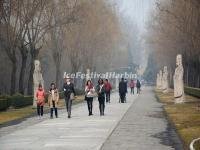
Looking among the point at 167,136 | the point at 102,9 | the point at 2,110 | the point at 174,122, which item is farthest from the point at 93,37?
the point at 167,136

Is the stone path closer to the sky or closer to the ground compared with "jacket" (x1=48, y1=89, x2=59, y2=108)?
closer to the ground

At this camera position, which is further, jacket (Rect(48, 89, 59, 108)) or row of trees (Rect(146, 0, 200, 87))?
row of trees (Rect(146, 0, 200, 87))

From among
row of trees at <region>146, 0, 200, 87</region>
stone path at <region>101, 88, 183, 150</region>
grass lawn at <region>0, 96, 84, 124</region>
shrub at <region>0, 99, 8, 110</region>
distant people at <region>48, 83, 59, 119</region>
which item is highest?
row of trees at <region>146, 0, 200, 87</region>

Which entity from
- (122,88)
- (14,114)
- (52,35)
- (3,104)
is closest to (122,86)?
(122,88)

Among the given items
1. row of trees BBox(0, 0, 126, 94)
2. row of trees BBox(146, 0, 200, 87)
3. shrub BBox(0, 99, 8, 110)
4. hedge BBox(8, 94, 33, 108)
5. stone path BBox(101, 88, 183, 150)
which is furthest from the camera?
row of trees BBox(146, 0, 200, 87)

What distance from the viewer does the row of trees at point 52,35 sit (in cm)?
4244

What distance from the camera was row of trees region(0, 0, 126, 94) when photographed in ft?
139

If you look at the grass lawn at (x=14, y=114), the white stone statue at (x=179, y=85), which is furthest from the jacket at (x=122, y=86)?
the grass lawn at (x=14, y=114)

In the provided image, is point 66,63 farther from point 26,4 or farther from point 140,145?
point 140,145

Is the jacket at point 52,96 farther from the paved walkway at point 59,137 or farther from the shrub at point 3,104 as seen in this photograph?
the shrub at point 3,104

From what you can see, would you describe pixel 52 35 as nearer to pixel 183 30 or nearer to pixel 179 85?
pixel 183 30

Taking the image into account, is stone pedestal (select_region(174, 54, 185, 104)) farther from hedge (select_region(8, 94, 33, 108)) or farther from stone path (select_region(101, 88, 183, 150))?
stone path (select_region(101, 88, 183, 150))

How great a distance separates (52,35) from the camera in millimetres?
55375

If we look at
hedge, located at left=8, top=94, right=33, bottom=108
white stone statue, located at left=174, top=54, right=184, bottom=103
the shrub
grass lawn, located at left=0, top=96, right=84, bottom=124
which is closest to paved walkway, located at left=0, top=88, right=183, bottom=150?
grass lawn, located at left=0, top=96, right=84, bottom=124
